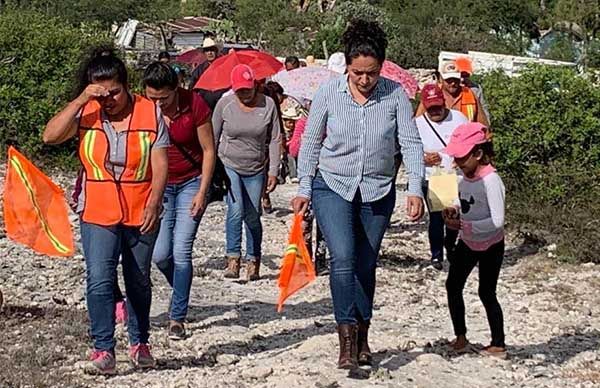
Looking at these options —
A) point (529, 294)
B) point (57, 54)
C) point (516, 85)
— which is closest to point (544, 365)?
point (529, 294)

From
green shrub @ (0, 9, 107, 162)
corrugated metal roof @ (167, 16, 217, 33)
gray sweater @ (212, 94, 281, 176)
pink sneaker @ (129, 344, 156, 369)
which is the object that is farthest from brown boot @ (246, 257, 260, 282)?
corrugated metal roof @ (167, 16, 217, 33)

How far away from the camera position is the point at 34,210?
7.10m

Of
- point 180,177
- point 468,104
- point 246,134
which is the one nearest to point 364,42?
point 180,177

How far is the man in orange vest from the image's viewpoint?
10.8 meters

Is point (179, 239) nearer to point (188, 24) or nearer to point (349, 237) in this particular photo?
point (349, 237)

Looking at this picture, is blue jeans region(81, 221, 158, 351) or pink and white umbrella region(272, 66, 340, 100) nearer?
blue jeans region(81, 221, 158, 351)

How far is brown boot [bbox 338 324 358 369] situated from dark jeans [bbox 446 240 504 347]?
1073 millimetres

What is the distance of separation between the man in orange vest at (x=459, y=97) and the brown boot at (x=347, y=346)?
4631 mm

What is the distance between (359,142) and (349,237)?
52 centimetres

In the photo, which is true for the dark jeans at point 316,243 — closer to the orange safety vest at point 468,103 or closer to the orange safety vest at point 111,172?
the orange safety vest at point 468,103

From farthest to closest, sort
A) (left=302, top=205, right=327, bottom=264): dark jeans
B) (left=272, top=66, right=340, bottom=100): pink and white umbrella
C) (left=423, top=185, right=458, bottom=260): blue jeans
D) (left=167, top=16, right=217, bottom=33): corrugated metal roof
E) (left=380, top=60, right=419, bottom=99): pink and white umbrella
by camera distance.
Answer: (left=167, top=16, right=217, bottom=33): corrugated metal roof → (left=272, top=66, right=340, bottom=100): pink and white umbrella → (left=380, top=60, right=419, bottom=99): pink and white umbrella → (left=423, top=185, right=458, bottom=260): blue jeans → (left=302, top=205, right=327, bottom=264): dark jeans

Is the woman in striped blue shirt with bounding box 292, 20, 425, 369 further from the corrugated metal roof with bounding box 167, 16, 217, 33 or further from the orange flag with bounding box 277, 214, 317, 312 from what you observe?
the corrugated metal roof with bounding box 167, 16, 217, 33

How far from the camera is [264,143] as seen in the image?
9.98 meters

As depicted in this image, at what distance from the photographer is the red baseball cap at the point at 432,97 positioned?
994 centimetres
